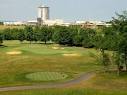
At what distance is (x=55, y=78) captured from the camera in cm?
7056

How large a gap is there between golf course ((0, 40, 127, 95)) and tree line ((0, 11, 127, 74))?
14.7 ft

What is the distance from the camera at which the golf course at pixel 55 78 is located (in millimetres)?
54188

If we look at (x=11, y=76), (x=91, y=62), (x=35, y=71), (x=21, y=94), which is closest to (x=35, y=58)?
(x=91, y=62)

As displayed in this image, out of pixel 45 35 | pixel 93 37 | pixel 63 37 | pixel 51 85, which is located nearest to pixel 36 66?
pixel 51 85

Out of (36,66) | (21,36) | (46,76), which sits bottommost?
(36,66)

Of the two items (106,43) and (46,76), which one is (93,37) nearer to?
(106,43)

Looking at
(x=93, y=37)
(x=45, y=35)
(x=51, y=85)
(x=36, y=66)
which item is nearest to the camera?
(x=51, y=85)

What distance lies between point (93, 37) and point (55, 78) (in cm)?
7016

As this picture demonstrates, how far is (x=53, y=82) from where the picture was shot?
216ft

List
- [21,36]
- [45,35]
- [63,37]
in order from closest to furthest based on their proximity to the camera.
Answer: [63,37], [45,35], [21,36]

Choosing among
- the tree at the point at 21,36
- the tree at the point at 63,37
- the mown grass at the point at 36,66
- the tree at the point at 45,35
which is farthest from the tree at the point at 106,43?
the tree at the point at 21,36

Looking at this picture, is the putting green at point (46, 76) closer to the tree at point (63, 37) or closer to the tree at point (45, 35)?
the tree at point (63, 37)

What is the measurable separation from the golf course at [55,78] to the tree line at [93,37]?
4466 mm

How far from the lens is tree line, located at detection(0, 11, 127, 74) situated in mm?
78375
